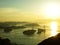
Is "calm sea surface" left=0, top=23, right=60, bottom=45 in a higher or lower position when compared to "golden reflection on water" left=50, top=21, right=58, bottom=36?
lower

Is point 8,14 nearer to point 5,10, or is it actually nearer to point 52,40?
point 5,10

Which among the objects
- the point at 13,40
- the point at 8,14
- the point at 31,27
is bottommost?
the point at 13,40

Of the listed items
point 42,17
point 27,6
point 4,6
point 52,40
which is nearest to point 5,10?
point 4,6

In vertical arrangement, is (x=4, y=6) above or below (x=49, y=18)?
above

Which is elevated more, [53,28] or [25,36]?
[53,28]

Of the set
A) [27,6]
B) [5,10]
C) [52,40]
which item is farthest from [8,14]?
[52,40]

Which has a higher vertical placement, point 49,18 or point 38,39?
point 49,18

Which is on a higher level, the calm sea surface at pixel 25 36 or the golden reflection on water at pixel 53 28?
the golden reflection on water at pixel 53 28

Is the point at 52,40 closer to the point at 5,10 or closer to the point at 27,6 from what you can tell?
the point at 27,6
